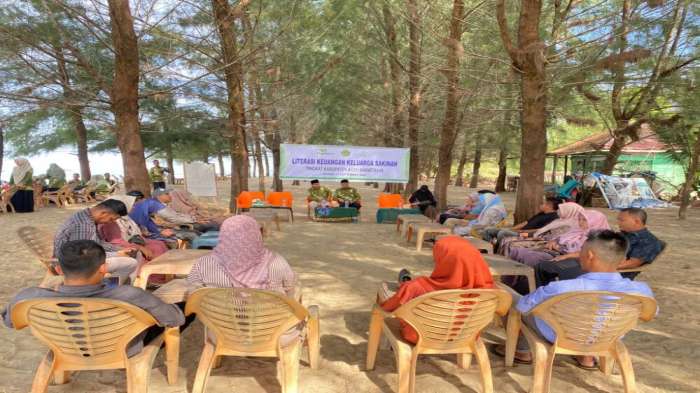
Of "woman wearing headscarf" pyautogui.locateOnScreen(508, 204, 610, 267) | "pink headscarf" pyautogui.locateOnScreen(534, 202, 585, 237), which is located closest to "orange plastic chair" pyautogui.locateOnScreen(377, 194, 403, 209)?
"pink headscarf" pyautogui.locateOnScreen(534, 202, 585, 237)

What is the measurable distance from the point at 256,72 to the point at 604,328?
7660 millimetres

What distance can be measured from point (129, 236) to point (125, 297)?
242cm

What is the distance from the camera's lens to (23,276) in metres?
4.87

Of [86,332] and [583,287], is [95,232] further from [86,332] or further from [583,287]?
[583,287]

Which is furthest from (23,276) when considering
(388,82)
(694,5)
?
(694,5)

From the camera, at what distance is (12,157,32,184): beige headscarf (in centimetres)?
1058

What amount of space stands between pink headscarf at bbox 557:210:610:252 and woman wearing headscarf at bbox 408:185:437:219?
179 inches

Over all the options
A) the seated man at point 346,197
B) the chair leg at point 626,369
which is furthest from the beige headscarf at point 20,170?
the chair leg at point 626,369

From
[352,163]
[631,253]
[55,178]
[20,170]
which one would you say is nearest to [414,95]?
[352,163]

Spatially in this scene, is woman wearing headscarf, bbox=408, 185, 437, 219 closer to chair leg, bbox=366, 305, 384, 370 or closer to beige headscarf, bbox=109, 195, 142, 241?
beige headscarf, bbox=109, 195, 142, 241

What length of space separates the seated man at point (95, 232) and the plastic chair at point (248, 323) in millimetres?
1502

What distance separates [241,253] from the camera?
2.39 m

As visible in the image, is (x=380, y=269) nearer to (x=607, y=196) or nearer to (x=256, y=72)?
(x=256, y=72)

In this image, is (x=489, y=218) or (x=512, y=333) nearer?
(x=512, y=333)
